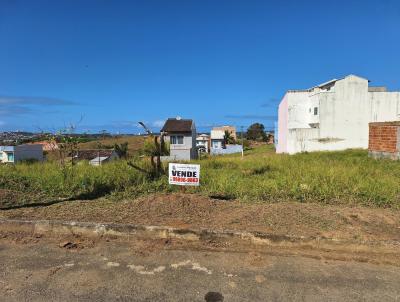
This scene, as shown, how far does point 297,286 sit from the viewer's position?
3.08m

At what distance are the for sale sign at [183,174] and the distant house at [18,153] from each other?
146 ft

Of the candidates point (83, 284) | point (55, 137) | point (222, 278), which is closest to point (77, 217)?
point (83, 284)

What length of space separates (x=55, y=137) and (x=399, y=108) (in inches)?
1055

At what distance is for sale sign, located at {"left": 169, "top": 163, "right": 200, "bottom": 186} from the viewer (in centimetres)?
586

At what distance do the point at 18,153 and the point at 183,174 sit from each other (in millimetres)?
48407

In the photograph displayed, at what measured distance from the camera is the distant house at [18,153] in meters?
45.7

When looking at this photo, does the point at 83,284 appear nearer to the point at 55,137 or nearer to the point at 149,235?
the point at 149,235

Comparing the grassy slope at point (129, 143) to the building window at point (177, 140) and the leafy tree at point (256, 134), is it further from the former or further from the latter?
the leafy tree at point (256, 134)

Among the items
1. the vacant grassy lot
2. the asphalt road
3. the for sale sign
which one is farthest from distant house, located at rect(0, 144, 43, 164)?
the asphalt road

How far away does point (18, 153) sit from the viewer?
1828 inches

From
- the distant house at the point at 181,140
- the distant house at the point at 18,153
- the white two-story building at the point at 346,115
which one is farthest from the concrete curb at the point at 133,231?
the distant house at the point at 18,153

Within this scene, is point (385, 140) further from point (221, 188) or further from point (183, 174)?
point (183, 174)

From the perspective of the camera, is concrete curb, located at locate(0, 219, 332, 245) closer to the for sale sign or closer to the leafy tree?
the for sale sign

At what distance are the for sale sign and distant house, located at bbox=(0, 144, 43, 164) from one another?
44.4m
